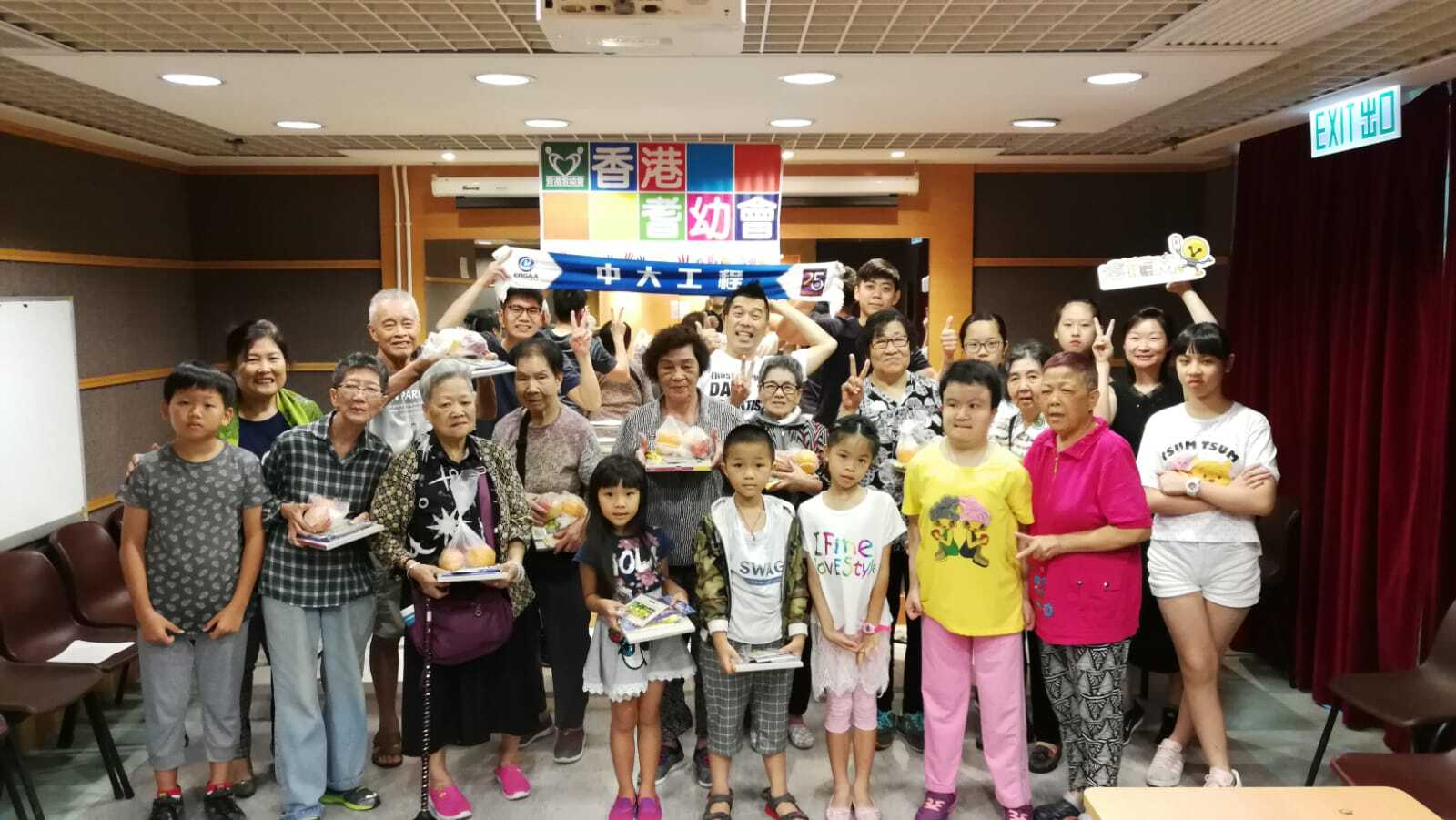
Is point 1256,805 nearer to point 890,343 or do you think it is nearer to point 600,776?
point 890,343

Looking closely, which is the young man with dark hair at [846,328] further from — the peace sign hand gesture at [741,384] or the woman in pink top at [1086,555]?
the woman in pink top at [1086,555]

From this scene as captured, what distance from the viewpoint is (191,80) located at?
3.87 metres

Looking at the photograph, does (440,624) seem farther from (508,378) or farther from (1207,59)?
Answer: (1207,59)

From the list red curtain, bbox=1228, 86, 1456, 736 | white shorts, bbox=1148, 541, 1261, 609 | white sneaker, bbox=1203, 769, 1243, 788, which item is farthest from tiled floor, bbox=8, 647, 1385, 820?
white shorts, bbox=1148, 541, 1261, 609

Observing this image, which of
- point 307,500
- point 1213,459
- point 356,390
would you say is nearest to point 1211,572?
point 1213,459

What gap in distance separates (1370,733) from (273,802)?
166 inches

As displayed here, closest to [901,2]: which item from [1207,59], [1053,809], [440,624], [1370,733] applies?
[1207,59]

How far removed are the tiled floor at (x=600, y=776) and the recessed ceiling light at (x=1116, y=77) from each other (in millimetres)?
2537

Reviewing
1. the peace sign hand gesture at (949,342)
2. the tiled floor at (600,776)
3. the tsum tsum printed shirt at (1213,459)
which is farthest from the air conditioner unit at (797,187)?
the tiled floor at (600,776)

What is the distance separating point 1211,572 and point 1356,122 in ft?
6.86

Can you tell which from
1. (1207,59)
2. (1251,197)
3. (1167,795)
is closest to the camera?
(1167,795)

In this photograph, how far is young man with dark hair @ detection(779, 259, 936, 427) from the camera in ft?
14.6

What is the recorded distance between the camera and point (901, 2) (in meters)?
2.92

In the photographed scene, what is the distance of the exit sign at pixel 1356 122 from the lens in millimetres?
4094
